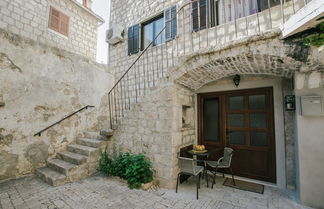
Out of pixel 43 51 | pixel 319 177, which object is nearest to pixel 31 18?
pixel 43 51

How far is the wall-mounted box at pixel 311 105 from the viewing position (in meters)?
2.38

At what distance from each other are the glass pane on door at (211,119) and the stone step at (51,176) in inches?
139

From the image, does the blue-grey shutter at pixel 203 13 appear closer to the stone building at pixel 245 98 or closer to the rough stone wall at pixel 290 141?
the stone building at pixel 245 98

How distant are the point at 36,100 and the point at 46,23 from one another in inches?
177

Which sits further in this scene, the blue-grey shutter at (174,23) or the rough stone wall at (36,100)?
the blue-grey shutter at (174,23)

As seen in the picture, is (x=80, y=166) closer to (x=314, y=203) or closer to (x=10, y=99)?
(x=10, y=99)

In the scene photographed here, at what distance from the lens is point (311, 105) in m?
2.43

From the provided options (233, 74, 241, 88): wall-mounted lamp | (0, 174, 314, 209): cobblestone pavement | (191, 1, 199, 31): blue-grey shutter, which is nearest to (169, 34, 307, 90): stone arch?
(233, 74, 241, 88): wall-mounted lamp

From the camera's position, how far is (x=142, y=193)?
9.98 ft

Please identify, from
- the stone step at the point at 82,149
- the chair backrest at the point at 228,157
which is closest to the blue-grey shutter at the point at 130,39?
the stone step at the point at 82,149

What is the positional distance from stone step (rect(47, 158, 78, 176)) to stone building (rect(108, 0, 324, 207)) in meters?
1.13

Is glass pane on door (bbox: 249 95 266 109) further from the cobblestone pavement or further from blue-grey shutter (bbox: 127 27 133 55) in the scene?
blue-grey shutter (bbox: 127 27 133 55)

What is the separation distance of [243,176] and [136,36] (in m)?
5.64

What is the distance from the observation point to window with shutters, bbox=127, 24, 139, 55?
5883 millimetres
